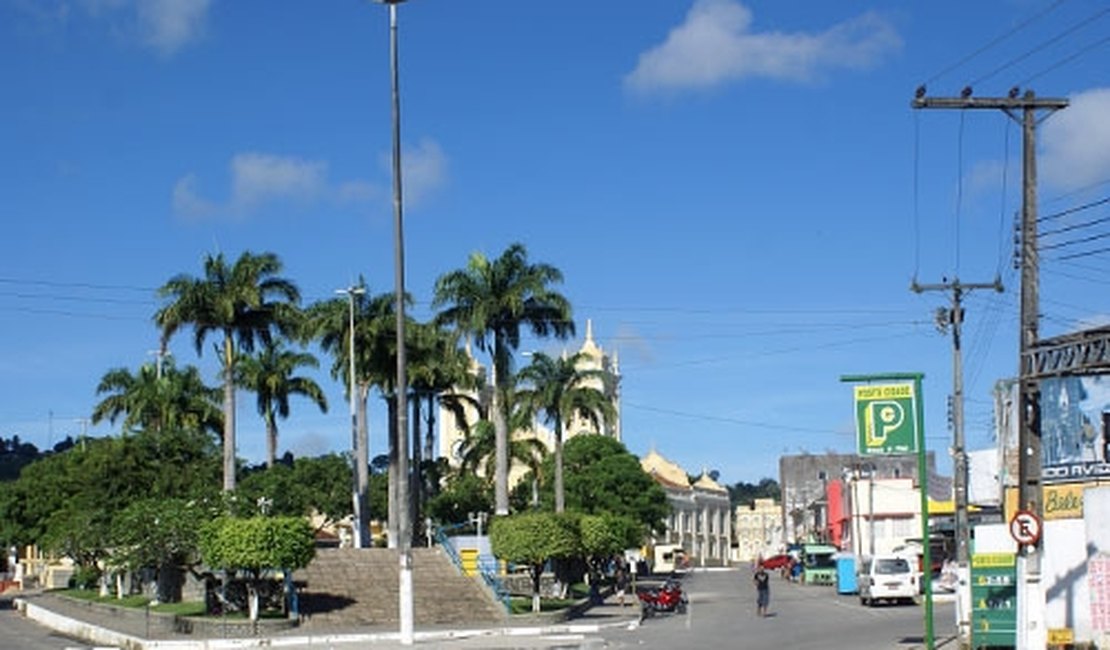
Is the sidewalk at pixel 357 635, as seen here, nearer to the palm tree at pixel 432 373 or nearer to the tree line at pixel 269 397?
the tree line at pixel 269 397

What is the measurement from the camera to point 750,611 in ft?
169

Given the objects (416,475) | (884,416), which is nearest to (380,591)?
(416,475)

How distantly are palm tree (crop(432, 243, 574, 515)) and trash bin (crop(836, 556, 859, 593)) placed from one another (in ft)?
52.0

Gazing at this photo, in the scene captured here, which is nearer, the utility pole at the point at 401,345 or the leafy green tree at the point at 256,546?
the utility pole at the point at 401,345

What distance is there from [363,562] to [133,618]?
8.27 metres

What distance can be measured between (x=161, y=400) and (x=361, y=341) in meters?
24.0

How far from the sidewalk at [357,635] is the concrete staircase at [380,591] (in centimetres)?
201

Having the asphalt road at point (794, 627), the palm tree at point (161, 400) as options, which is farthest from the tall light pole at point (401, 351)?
the palm tree at point (161, 400)

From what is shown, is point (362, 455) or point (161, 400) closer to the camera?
point (362, 455)

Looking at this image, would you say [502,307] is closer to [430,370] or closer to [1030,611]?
[430,370]

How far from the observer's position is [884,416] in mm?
27094

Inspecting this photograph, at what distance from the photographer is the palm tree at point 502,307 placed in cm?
5981

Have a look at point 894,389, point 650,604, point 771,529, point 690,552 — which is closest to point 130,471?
point 650,604

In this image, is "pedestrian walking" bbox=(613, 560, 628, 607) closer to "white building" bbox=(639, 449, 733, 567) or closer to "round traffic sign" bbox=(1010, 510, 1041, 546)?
"round traffic sign" bbox=(1010, 510, 1041, 546)
